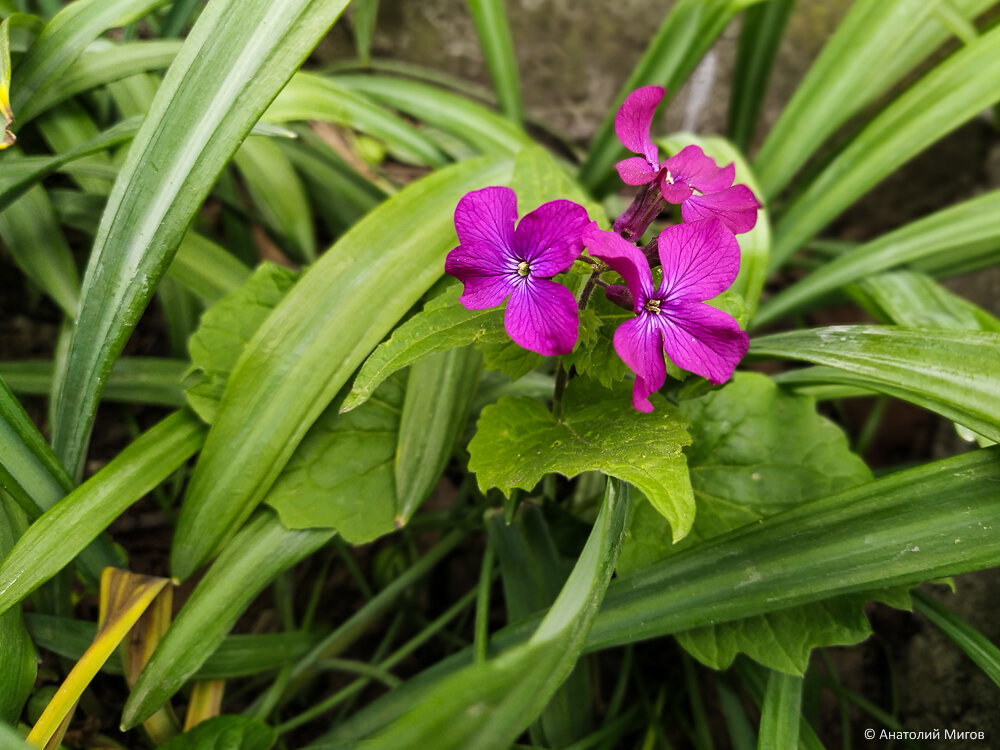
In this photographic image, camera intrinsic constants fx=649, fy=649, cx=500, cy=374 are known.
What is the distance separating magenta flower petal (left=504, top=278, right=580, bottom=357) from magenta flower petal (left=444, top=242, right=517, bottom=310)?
0.02 metres

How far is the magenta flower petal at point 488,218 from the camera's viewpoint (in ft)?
1.88

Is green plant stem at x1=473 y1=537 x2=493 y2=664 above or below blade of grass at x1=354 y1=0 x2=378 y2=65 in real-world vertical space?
below

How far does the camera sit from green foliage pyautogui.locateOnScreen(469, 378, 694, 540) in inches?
20.5

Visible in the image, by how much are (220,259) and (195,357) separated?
25cm

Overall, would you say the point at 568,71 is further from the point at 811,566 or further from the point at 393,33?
the point at 811,566

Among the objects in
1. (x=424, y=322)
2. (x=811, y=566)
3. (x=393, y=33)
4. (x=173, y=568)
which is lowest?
(x=811, y=566)

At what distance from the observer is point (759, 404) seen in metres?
0.85

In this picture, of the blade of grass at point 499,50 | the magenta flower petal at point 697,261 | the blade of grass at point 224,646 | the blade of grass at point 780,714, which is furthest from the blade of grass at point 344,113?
the blade of grass at point 780,714

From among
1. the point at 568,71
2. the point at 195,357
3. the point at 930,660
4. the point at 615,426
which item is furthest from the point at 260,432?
the point at 568,71

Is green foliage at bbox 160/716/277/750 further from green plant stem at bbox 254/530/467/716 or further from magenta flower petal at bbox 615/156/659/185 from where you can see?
magenta flower petal at bbox 615/156/659/185

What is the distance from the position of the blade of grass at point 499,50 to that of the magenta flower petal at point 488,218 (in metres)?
0.84

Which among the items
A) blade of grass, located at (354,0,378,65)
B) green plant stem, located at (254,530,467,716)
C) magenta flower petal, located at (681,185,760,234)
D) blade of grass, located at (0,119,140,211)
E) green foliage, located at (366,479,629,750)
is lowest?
green plant stem, located at (254,530,467,716)

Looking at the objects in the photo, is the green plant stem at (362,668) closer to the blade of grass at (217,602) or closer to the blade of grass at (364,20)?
the blade of grass at (217,602)

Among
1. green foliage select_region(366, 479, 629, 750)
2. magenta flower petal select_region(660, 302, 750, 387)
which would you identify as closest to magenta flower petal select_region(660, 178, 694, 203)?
magenta flower petal select_region(660, 302, 750, 387)
